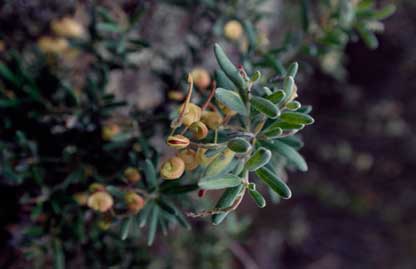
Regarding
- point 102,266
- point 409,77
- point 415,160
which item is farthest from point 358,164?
point 102,266

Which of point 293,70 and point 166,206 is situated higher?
point 293,70

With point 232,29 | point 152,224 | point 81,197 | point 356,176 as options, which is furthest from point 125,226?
point 356,176

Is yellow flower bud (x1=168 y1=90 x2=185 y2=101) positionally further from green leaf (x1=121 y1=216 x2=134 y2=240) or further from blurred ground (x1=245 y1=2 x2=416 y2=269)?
blurred ground (x1=245 y1=2 x2=416 y2=269)

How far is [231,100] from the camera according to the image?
2.60 feet

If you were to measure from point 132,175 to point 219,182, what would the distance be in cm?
32

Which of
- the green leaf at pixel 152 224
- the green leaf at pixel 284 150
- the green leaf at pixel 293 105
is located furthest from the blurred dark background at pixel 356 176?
the green leaf at pixel 293 105

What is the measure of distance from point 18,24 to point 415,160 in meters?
2.38

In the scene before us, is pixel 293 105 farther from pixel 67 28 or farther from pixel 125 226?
pixel 67 28

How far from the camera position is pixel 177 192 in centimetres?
97

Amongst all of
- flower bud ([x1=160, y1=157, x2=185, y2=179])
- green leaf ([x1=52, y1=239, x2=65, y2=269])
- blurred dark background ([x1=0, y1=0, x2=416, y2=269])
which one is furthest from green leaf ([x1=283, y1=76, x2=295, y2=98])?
blurred dark background ([x1=0, y1=0, x2=416, y2=269])

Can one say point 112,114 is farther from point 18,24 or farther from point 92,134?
point 18,24

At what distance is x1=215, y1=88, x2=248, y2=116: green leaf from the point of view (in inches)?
30.5

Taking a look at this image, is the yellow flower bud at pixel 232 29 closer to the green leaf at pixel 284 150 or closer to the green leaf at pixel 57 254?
the green leaf at pixel 284 150

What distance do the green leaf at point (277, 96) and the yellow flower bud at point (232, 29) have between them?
1.72 feet
